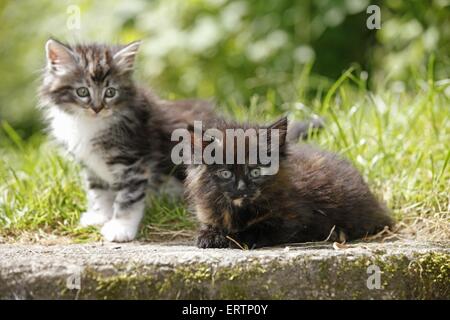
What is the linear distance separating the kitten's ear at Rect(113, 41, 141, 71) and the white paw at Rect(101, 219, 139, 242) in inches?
36.5

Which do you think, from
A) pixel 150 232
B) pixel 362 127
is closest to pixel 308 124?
pixel 362 127

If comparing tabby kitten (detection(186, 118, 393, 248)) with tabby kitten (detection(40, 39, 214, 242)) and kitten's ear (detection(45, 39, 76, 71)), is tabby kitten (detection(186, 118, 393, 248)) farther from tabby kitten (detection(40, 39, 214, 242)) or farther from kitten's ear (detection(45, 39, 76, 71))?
kitten's ear (detection(45, 39, 76, 71))

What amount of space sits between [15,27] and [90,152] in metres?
5.26

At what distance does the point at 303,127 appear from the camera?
504 centimetres

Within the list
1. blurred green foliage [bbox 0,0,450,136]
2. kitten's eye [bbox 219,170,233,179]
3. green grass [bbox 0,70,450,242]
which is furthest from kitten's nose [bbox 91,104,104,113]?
A: blurred green foliage [bbox 0,0,450,136]

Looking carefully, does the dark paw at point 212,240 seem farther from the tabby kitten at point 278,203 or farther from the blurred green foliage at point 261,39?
the blurred green foliage at point 261,39

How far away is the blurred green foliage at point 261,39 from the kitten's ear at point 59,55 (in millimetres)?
1814

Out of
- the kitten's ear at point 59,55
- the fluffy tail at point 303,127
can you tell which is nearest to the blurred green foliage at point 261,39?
the fluffy tail at point 303,127

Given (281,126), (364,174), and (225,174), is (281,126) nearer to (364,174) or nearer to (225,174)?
(225,174)

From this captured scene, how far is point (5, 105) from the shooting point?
9.41 meters

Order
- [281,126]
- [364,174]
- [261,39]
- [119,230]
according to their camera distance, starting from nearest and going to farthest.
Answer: [281,126] < [119,230] < [364,174] < [261,39]

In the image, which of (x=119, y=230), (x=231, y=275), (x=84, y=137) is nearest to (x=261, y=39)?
(x=84, y=137)

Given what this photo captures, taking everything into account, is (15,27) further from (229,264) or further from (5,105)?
(229,264)

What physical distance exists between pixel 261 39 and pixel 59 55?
3.27 meters
